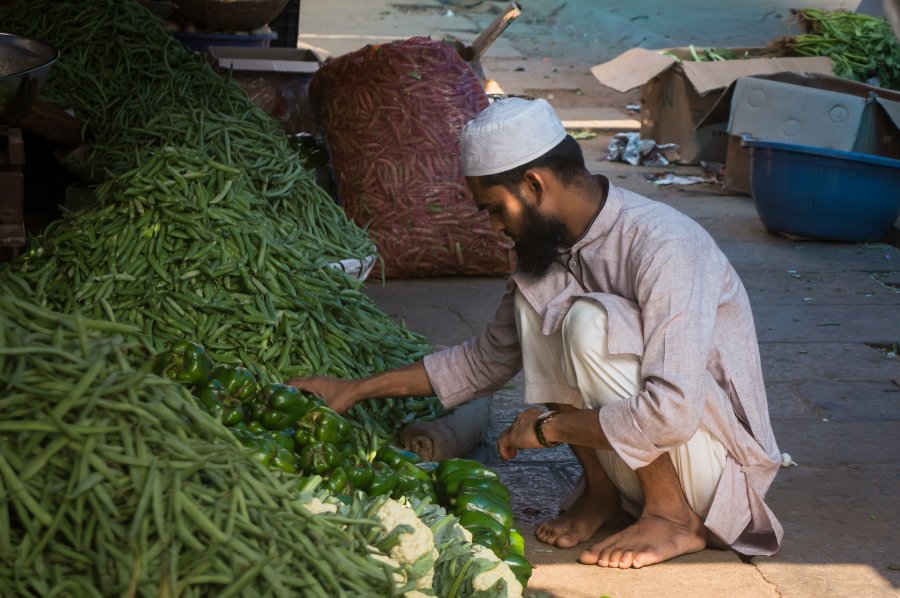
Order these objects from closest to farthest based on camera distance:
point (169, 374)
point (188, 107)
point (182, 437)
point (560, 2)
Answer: point (182, 437) < point (169, 374) < point (188, 107) < point (560, 2)

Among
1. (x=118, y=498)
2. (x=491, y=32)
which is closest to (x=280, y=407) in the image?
(x=118, y=498)

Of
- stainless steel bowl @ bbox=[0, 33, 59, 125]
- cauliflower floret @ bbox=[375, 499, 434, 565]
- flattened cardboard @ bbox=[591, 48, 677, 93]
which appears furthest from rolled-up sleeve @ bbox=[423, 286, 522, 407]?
flattened cardboard @ bbox=[591, 48, 677, 93]

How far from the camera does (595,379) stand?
2828mm

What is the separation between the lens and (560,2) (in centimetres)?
1806

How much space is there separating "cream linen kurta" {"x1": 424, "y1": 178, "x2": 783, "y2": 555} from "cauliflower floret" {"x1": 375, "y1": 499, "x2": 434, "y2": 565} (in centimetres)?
67

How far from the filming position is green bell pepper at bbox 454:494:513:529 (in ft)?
9.08

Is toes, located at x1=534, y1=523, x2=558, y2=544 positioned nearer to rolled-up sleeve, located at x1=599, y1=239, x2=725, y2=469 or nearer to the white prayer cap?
rolled-up sleeve, located at x1=599, y1=239, x2=725, y2=469

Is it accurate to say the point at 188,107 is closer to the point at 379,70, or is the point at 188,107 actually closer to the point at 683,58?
the point at 379,70

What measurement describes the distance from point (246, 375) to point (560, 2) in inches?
635

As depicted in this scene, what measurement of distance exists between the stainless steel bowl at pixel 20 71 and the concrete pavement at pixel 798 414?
1734 millimetres

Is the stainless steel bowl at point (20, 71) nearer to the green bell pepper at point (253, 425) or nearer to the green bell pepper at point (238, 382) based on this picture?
the green bell pepper at point (238, 382)

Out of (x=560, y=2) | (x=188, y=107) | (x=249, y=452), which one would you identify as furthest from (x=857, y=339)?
(x=560, y=2)

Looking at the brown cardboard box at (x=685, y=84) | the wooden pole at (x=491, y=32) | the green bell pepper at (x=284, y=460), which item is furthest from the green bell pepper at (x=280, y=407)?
the brown cardboard box at (x=685, y=84)

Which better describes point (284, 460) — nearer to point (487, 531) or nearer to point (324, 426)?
point (324, 426)
